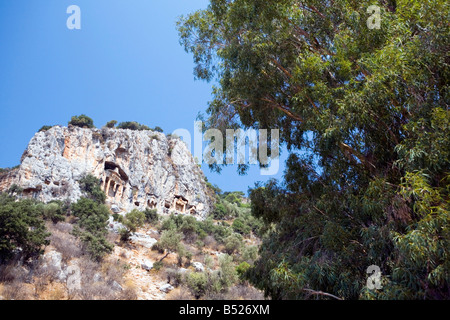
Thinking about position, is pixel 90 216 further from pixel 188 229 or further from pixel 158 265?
pixel 188 229

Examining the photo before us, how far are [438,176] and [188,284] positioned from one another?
11553 millimetres

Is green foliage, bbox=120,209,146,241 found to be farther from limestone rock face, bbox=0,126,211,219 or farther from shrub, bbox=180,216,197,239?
limestone rock face, bbox=0,126,211,219

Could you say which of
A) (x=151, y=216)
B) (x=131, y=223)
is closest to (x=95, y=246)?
(x=131, y=223)

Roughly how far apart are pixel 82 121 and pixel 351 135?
4028 centimetres

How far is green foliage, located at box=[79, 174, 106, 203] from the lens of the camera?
85.3ft

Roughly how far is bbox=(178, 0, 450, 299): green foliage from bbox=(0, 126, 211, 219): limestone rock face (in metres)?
22.4

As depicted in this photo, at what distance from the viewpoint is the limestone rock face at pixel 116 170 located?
25.1 metres

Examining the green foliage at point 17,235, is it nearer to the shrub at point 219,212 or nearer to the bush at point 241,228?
the bush at point 241,228

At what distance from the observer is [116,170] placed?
101 feet

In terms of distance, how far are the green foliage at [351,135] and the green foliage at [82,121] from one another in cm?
3640

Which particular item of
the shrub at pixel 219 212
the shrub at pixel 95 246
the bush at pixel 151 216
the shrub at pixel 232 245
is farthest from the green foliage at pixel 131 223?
the shrub at pixel 219 212

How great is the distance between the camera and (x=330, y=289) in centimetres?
501

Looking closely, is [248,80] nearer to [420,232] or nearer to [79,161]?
[420,232]
